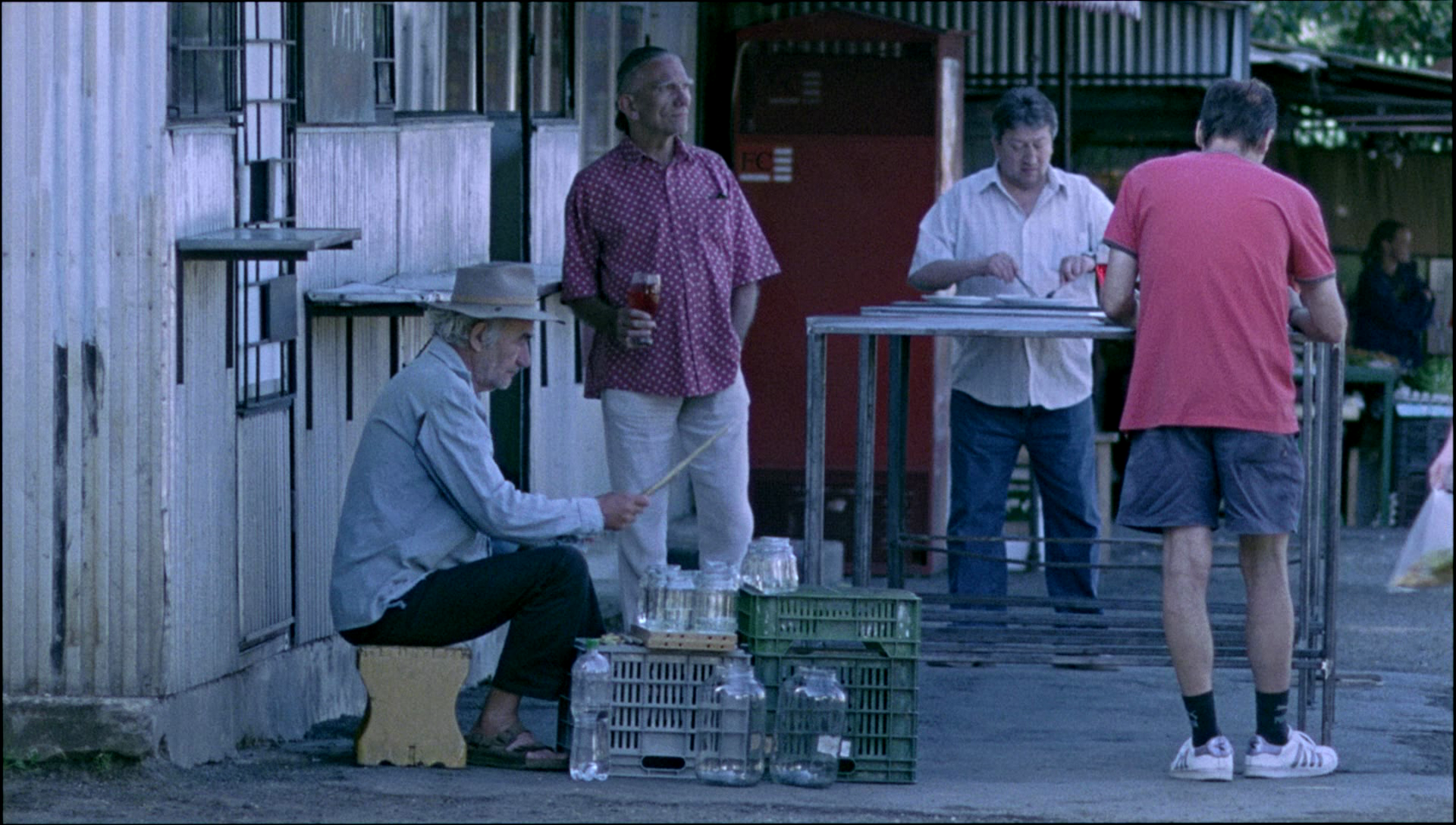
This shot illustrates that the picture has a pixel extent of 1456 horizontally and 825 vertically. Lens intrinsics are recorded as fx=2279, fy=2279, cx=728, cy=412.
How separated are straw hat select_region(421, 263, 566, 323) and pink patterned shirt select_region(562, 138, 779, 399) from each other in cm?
88

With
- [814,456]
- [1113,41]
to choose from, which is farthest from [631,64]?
[1113,41]

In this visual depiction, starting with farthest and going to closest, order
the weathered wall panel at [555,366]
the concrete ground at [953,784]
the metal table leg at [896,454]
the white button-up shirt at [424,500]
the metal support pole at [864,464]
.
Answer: the weathered wall panel at [555,366]
the metal table leg at [896,454]
the metal support pole at [864,464]
the white button-up shirt at [424,500]
the concrete ground at [953,784]

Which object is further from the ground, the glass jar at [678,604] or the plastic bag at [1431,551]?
the plastic bag at [1431,551]

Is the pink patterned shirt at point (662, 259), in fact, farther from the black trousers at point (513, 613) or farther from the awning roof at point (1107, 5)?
the awning roof at point (1107, 5)

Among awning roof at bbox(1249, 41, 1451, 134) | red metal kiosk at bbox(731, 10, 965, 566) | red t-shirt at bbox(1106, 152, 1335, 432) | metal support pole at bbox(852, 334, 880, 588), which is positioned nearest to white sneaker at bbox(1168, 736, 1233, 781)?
red t-shirt at bbox(1106, 152, 1335, 432)

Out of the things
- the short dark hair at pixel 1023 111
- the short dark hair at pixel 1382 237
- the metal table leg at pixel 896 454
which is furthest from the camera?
the short dark hair at pixel 1382 237

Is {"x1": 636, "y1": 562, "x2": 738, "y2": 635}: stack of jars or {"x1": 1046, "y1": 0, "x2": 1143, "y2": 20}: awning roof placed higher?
{"x1": 1046, "y1": 0, "x2": 1143, "y2": 20}: awning roof

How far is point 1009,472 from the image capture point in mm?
8008

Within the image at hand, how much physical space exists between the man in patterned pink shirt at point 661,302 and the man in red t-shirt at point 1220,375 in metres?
1.35

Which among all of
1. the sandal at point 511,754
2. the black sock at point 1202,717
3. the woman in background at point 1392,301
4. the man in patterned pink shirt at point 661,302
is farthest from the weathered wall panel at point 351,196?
the woman in background at point 1392,301

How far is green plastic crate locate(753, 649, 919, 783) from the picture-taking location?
6043mm

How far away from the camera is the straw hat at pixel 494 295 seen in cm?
604

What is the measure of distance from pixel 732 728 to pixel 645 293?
144 cm

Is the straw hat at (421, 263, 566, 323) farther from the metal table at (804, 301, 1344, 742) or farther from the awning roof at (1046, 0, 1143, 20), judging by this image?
the awning roof at (1046, 0, 1143, 20)
